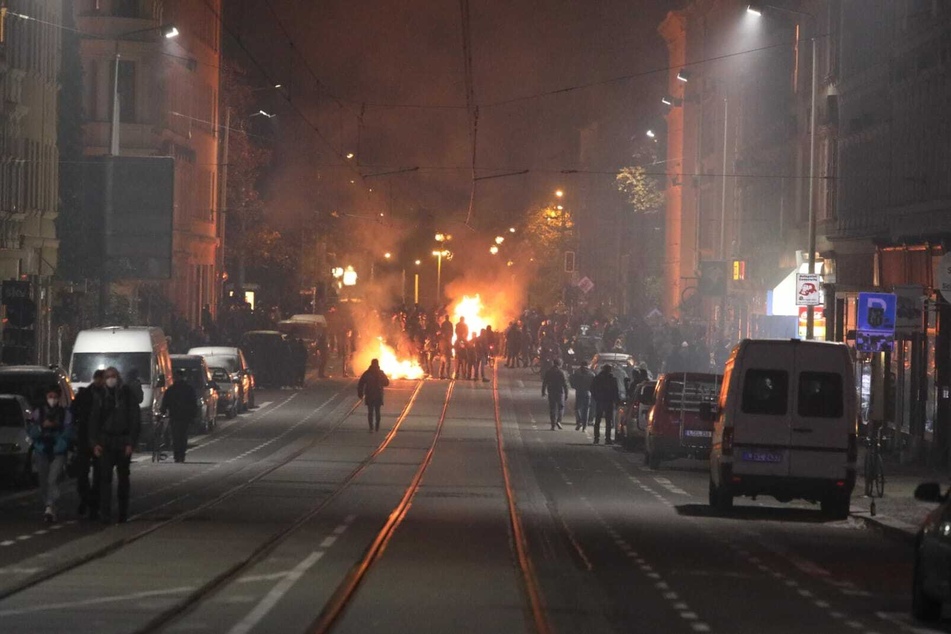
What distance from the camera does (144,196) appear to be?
49.0 meters

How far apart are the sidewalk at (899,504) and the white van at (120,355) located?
45.7 feet

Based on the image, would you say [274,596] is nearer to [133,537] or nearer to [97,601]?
[97,601]

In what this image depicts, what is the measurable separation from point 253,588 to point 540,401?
4191 centimetres

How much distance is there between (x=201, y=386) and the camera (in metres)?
43.0

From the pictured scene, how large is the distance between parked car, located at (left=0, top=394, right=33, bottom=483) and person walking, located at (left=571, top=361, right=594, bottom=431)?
18863mm

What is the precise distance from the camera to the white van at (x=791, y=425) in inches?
984

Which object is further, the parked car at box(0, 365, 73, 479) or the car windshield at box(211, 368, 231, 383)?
the car windshield at box(211, 368, 231, 383)

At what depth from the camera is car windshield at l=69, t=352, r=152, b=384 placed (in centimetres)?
3847

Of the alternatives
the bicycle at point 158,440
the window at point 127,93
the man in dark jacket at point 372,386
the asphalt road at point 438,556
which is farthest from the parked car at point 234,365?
the window at point 127,93

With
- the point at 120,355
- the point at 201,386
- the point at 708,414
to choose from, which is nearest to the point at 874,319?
the point at 708,414

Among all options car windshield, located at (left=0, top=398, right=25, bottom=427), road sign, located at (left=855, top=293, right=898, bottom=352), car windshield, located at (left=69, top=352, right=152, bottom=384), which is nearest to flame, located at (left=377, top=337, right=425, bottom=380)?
car windshield, located at (left=69, top=352, right=152, bottom=384)

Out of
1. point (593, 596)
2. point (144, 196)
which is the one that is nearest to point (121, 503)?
point (593, 596)

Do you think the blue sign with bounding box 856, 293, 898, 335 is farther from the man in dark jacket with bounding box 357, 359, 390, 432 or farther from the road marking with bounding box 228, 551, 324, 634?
the man in dark jacket with bounding box 357, 359, 390, 432

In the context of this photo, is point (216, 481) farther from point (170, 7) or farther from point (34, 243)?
point (170, 7)
